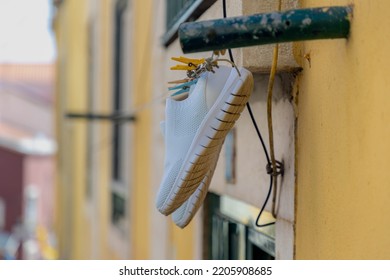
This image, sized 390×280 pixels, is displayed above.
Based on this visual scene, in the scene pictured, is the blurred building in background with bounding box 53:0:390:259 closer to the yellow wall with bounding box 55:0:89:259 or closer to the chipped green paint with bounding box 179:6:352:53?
the chipped green paint with bounding box 179:6:352:53

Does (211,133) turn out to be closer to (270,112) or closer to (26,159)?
(270,112)

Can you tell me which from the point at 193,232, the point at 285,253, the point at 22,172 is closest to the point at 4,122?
the point at 22,172

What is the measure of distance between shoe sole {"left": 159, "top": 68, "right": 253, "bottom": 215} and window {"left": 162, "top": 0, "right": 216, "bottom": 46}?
1.03 meters

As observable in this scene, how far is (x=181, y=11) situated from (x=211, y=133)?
1804 millimetres

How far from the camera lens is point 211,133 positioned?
9.43 ft

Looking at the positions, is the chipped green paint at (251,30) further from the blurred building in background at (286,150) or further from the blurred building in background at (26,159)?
the blurred building in background at (26,159)

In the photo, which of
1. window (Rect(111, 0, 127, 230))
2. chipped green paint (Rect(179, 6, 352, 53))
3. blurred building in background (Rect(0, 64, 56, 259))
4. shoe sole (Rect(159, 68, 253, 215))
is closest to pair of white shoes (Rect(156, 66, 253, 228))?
shoe sole (Rect(159, 68, 253, 215))

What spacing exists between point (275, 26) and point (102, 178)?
8120 millimetres

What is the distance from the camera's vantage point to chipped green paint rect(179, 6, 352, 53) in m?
2.55

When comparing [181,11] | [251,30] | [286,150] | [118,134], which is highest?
[181,11]

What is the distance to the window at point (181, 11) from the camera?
3965 mm

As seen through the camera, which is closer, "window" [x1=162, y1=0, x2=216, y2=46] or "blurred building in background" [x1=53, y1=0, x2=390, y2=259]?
"blurred building in background" [x1=53, y1=0, x2=390, y2=259]

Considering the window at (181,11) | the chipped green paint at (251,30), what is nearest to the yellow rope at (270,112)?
the chipped green paint at (251,30)

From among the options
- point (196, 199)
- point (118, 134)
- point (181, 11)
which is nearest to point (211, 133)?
point (196, 199)
